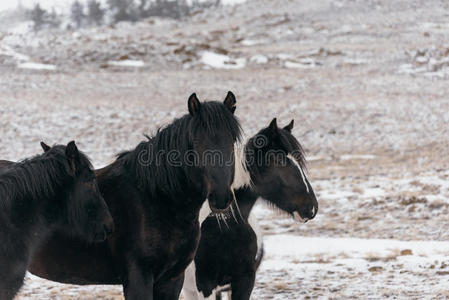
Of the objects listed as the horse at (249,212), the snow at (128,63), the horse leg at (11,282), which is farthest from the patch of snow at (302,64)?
the horse leg at (11,282)

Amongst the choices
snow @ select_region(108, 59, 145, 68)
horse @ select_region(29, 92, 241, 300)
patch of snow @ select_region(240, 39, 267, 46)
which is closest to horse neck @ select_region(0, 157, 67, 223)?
horse @ select_region(29, 92, 241, 300)

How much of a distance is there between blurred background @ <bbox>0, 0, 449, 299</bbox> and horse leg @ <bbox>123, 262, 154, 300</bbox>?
176 centimetres

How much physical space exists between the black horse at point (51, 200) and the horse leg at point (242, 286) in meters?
1.41

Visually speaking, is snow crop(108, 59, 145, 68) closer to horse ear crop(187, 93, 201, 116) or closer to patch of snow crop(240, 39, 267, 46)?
patch of snow crop(240, 39, 267, 46)

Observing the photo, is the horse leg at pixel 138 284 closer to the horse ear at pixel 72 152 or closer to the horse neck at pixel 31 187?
the horse neck at pixel 31 187

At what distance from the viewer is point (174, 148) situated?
421 centimetres

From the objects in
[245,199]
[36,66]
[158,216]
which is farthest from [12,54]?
[158,216]

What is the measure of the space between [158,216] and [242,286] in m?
1.18

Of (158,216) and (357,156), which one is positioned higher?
(158,216)

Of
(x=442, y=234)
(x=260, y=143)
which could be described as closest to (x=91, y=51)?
(x=442, y=234)

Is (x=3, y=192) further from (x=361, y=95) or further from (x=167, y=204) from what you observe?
(x=361, y=95)

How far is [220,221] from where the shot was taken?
16.5ft

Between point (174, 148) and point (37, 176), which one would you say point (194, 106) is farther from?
point (37, 176)

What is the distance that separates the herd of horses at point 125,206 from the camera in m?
3.82
